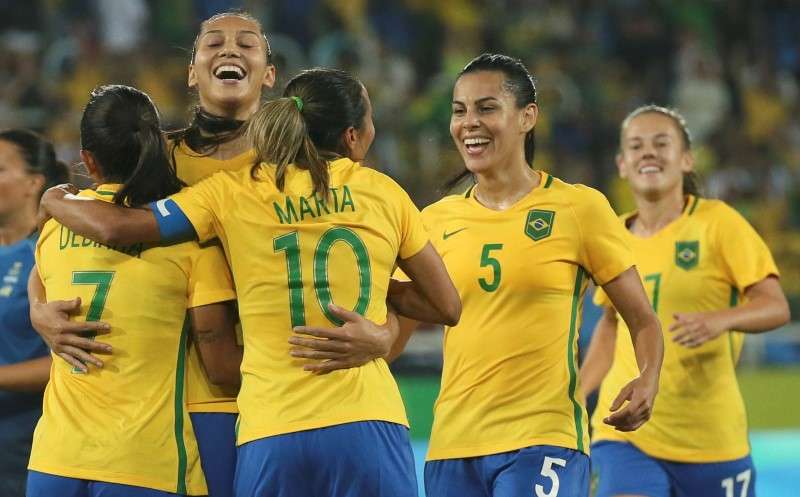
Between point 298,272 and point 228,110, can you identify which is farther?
point 228,110

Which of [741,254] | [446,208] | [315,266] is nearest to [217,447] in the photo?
[315,266]

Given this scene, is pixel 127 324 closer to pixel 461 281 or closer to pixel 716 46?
pixel 461 281

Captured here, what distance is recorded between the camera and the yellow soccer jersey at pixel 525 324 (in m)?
4.48

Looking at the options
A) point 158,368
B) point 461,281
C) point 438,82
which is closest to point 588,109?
point 438,82

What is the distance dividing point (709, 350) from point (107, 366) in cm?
285

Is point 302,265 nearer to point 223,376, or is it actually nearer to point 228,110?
point 223,376

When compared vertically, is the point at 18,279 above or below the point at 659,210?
below

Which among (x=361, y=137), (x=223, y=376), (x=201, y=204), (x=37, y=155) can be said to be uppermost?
(x=37, y=155)

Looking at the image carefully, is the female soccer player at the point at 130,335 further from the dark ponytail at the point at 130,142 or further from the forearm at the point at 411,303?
the forearm at the point at 411,303

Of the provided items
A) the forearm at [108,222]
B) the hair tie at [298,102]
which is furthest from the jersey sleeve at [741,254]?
the forearm at [108,222]

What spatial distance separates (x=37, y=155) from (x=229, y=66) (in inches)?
45.8

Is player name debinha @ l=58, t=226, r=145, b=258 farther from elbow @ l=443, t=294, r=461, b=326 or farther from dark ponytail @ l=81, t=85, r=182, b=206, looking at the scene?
elbow @ l=443, t=294, r=461, b=326

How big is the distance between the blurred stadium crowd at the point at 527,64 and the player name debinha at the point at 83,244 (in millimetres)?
7860

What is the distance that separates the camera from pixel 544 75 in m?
14.6
